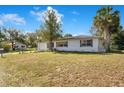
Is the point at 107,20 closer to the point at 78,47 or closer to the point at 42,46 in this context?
Answer: the point at 78,47

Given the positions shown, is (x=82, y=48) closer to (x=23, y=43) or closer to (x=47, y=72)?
(x=47, y=72)

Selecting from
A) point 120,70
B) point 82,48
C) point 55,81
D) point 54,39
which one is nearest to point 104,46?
point 82,48

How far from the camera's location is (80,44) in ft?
77.9

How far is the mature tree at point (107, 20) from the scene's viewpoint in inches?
947

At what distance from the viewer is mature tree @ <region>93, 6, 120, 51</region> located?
78.9ft

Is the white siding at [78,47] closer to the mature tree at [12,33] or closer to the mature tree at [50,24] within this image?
the mature tree at [50,24]

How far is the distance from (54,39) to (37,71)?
14.3m

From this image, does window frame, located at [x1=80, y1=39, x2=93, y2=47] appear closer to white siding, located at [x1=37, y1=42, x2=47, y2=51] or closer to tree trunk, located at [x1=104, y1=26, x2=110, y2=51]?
tree trunk, located at [x1=104, y1=26, x2=110, y2=51]

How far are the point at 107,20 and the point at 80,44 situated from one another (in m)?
3.77

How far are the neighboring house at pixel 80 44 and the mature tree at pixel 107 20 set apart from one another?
1.52 meters

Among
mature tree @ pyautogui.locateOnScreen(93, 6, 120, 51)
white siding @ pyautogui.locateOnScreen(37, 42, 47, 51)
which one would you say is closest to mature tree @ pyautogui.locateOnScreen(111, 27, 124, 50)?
mature tree @ pyautogui.locateOnScreen(93, 6, 120, 51)

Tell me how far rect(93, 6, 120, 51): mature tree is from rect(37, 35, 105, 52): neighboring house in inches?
59.8

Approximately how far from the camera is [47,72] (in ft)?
31.7

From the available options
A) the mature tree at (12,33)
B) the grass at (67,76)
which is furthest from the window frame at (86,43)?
the mature tree at (12,33)
